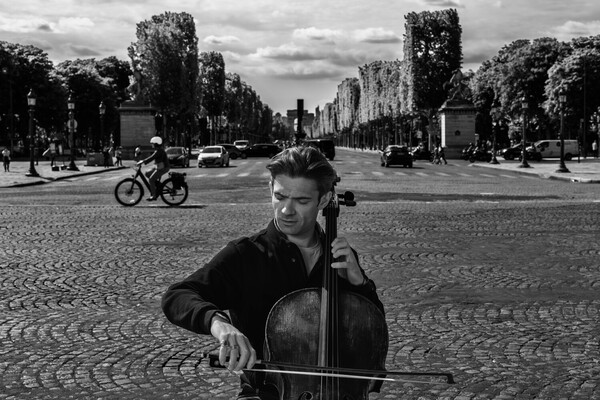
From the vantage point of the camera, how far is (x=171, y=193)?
19.8 meters

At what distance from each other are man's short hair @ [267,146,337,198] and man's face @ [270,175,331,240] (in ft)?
0.06

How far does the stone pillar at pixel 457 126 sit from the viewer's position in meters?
67.8

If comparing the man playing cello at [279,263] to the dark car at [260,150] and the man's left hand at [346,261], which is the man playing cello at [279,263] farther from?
the dark car at [260,150]

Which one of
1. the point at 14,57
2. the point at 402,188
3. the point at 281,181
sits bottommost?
the point at 402,188

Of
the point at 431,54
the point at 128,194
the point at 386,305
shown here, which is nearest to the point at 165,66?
the point at 431,54

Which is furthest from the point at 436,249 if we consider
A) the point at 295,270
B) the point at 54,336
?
the point at 295,270

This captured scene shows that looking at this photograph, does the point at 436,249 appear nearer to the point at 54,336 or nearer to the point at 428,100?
the point at 54,336

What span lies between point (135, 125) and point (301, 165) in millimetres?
64938

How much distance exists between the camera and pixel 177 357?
6.06 meters

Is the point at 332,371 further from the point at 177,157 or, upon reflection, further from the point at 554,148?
the point at 554,148

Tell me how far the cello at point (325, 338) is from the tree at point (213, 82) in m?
115

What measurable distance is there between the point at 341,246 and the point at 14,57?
255 feet

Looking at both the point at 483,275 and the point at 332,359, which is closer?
the point at 332,359

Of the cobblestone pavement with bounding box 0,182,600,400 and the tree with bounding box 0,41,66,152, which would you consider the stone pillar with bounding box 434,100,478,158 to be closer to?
the tree with bounding box 0,41,66,152
